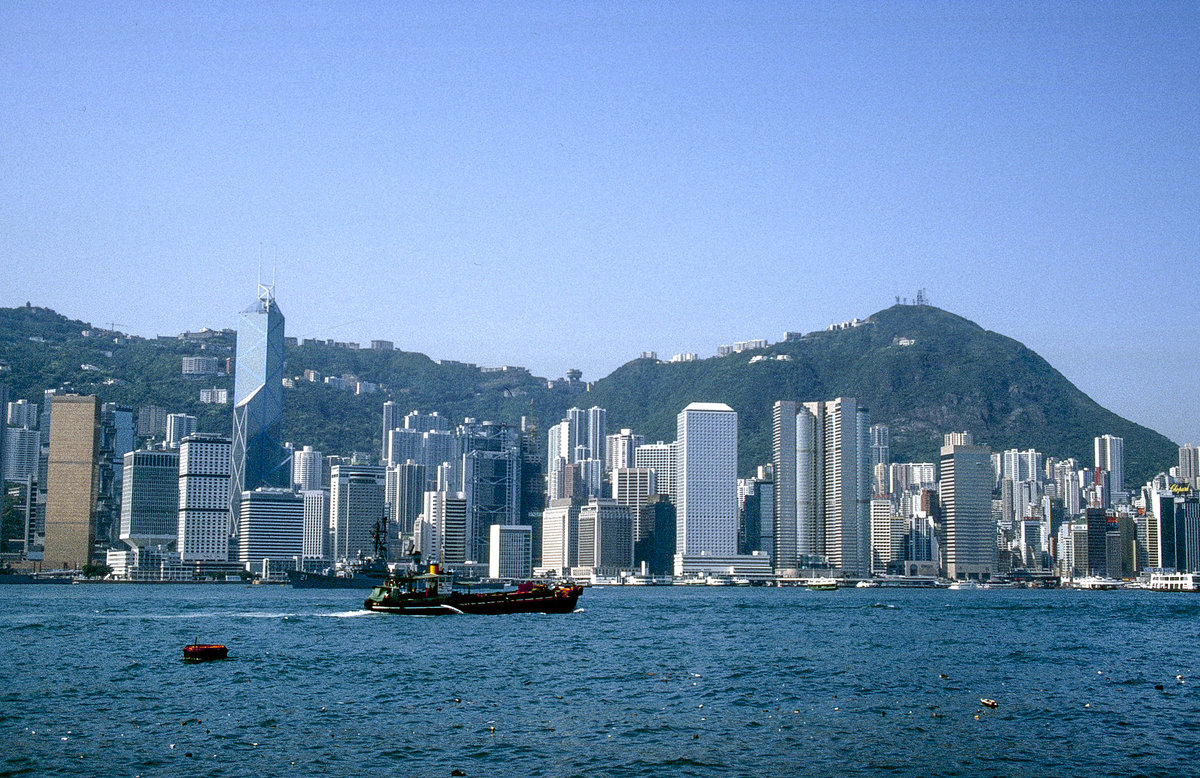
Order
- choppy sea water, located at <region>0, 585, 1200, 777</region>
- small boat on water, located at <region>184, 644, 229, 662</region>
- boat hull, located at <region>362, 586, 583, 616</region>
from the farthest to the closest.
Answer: boat hull, located at <region>362, 586, 583, 616</region>
small boat on water, located at <region>184, 644, 229, 662</region>
choppy sea water, located at <region>0, 585, 1200, 777</region>

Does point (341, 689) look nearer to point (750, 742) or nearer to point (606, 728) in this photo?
point (606, 728)

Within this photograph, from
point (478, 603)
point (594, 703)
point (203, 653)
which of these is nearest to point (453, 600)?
point (478, 603)

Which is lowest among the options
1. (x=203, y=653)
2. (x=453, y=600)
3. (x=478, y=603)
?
(x=478, y=603)

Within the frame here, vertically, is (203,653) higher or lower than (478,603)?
higher

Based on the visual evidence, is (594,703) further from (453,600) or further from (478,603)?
(478,603)

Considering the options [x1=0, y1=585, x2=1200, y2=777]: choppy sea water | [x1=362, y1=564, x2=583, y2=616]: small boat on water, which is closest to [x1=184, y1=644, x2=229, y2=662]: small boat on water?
[x1=0, y1=585, x2=1200, y2=777]: choppy sea water

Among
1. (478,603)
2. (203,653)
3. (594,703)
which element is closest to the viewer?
(594,703)

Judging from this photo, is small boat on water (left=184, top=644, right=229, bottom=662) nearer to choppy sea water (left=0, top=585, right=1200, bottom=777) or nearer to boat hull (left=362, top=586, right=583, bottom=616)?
choppy sea water (left=0, top=585, right=1200, bottom=777)
